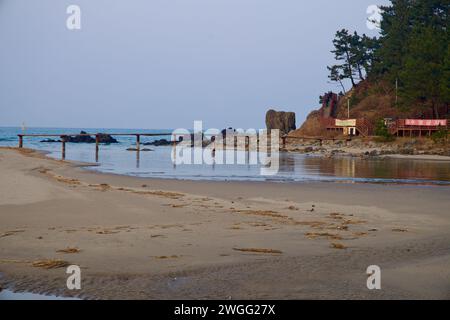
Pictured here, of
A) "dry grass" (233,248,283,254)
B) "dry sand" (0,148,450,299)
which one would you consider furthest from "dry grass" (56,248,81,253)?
"dry grass" (233,248,283,254)

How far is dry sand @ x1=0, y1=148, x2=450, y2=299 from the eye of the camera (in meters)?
6.89

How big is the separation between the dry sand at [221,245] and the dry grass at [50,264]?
0.01 m

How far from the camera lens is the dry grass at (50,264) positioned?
25.1 ft

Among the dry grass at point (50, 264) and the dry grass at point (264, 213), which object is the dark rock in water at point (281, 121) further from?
the dry grass at point (50, 264)

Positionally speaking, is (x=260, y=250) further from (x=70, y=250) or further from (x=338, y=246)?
(x=70, y=250)

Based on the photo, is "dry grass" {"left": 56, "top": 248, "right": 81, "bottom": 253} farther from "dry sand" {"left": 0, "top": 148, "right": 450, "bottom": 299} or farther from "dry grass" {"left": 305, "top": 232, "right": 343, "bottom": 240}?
"dry grass" {"left": 305, "top": 232, "right": 343, "bottom": 240}

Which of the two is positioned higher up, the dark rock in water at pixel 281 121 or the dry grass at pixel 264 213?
the dark rock in water at pixel 281 121

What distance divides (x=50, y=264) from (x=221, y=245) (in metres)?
2.75

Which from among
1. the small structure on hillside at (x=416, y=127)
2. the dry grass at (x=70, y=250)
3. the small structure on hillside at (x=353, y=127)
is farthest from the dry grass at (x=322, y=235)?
the small structure on hillside at (x=353, y=127)

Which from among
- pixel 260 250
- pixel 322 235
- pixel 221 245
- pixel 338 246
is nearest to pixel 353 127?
pixel 322 235

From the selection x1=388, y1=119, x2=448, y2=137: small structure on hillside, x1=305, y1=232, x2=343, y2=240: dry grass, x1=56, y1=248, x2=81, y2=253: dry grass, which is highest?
x1=388, y1=119, x2=448, y2=137: small structure on hillside

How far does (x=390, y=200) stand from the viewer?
16578 millimetres

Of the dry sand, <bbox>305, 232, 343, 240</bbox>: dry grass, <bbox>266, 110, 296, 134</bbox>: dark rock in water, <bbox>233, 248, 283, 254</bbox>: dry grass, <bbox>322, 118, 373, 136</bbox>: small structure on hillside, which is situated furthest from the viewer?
<bbox>266, 110, 296, 134</bbox>: dark rock in water

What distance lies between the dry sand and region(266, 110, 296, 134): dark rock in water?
79.5 meters
